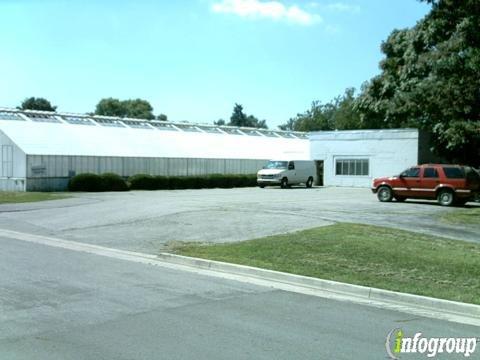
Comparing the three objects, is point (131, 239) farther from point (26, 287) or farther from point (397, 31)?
point (397, 31)

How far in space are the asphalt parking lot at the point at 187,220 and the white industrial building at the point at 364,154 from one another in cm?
1687

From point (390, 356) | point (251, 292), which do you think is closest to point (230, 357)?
point (390, 356)

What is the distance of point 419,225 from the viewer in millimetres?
18250

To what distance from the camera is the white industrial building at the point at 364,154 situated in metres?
42.6

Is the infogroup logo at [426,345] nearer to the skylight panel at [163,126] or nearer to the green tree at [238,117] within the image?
the skylight panel at [163,126]

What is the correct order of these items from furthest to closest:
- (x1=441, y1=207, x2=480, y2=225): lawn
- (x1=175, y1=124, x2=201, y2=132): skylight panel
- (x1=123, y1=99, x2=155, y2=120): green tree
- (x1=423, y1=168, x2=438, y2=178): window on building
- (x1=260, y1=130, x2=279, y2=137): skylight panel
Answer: (x1=123, y1=99, x2=155, y2=120): green tree
(x1=260, y1=130, x2=279, y2=137): skylight panel
(x1=175, y1=124, x2=201, y2=132): skylight panel
(x1=423, y1=168, x2=438, y2=178): window on building
(x1=441, y1=207, x2=480, y2=225): lawn

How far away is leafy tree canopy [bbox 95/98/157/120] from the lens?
4579 inches

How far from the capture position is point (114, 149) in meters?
43.5

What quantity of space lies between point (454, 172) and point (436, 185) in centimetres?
98

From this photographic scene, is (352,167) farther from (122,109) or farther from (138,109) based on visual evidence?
(122,109)

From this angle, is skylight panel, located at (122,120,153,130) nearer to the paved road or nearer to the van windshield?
the van windshield

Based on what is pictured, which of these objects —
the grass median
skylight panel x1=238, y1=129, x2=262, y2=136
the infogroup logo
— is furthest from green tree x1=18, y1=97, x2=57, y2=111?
the infogroup logo

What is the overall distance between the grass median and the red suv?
11.7 metres

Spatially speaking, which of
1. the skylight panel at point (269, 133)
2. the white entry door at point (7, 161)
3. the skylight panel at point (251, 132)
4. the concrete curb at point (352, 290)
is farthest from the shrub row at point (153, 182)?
the concrete curb at point (352, 290)
